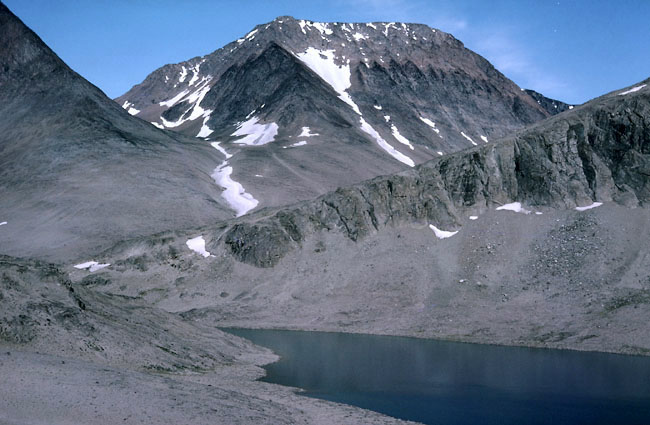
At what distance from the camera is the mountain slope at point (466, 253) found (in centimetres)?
6044

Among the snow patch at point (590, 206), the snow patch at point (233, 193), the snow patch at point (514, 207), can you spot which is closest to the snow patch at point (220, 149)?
the snow patch at point (233, 193)

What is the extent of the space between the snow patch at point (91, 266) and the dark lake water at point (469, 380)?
141 ft

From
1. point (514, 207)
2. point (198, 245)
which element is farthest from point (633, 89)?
point (198, 245)

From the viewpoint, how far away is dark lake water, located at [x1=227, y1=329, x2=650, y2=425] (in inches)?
1251

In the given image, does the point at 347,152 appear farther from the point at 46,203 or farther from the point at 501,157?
the point at 501,157

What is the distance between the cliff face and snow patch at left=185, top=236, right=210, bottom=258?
372 cm

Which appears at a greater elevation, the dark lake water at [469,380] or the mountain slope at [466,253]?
the mountain slope at [466,253]

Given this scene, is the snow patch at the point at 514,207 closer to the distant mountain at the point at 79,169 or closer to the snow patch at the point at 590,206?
the snow patch at the point at 590,206

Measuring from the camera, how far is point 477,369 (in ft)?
144

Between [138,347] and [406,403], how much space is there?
50.2 ft

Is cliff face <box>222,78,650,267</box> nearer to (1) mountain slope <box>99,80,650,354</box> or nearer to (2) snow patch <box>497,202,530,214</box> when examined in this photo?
(1) mountain slope <box>99,80,650,354</box>

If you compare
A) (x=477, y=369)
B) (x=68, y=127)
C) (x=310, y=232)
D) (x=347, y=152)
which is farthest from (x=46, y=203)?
(x=477, y=369)

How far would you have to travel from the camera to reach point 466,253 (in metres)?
73.4

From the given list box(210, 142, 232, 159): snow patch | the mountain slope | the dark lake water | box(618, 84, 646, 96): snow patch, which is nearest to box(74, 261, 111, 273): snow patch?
the mountain slope
